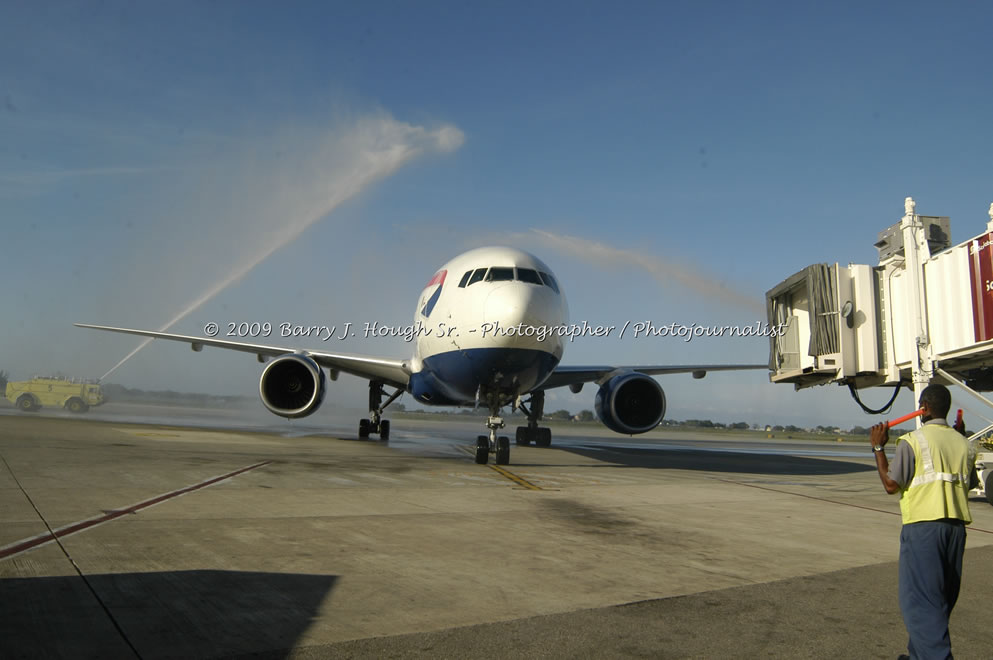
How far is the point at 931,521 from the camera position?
293cm

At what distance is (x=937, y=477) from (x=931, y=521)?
0.20m

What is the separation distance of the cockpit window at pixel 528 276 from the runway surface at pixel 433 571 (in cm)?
443

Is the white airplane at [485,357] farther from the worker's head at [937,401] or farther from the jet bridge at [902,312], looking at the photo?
the worker's head at [937,401]

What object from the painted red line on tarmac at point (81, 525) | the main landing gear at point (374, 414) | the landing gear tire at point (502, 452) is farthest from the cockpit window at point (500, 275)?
the main landing gear at point (374, 414)

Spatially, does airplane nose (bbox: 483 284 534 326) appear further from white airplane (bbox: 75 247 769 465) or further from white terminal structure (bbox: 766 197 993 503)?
white terminal structure (bbox: 766 197 993 503)

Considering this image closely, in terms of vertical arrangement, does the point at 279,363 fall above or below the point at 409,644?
above

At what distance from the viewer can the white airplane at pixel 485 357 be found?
11680 millimetres

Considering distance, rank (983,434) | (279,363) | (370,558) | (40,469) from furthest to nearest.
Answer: (279,363) → (983,434) → (40,469) → (370,558)

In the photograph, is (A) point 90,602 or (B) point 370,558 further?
(B) point 370,558

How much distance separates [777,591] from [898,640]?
0.87 m

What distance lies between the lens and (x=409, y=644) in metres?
2.96

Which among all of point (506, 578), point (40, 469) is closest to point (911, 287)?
point (506, 578)

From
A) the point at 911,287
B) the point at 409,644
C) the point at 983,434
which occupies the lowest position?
the point at 409,644

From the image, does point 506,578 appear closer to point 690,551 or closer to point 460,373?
point 690,551
